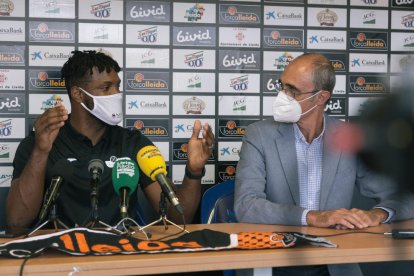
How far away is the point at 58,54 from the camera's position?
2.94 meters

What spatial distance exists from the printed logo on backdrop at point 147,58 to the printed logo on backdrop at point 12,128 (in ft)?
2.22

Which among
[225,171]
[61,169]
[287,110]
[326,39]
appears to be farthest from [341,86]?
[61,169]

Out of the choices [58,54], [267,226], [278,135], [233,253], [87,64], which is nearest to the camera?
[233,253]

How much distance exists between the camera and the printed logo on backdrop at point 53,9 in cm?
290

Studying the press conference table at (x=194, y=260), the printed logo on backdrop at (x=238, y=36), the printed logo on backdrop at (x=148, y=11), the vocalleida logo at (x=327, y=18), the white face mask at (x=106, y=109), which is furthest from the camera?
the vocalleida logo at (x=327, y=18)

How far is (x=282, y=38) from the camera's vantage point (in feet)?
10.5

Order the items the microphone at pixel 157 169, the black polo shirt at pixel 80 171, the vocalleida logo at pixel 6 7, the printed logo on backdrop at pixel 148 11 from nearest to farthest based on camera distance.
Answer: the microphone at pixel 157 169 < the black polo shirt at pixel 80 171 < the vocalleida logo at pixel 6 7 < the printed logo on backdrop at pixel 148 11

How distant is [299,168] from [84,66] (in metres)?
1.09

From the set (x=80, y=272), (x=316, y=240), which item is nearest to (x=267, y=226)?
(x=316, y=240)

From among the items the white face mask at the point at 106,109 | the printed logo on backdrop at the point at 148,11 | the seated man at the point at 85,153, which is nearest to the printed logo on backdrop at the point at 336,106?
the printed logo on backdrop at the point at 148,11

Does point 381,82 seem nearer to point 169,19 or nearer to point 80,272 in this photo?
point 80,272

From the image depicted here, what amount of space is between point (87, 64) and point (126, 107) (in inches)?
23.6

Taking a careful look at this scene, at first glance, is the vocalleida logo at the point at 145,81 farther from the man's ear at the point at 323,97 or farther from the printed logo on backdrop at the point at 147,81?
the man's ear at the point at 323,97

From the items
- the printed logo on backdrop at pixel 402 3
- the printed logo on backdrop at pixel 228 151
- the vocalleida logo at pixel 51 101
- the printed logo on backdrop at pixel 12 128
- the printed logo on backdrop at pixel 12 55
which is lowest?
the printed logo on backdrop at pixel 228 151
